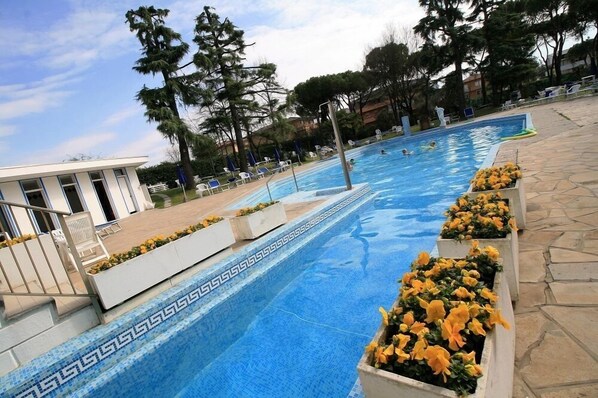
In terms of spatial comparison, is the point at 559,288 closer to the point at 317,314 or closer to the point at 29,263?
the point at 317,314

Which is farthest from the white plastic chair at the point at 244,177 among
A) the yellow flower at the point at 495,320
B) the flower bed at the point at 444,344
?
the yellow flower at the point at 495,320

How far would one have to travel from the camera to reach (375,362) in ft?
4.17

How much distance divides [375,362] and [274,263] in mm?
3491

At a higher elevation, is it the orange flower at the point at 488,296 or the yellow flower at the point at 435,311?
the yellow flower at the point at 435,311

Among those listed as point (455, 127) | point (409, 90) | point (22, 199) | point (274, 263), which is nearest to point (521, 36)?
point (409, 90)

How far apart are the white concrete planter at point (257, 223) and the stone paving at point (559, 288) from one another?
138 inches

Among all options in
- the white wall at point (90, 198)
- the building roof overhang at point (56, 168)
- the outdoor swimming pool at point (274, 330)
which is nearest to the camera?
the outdoor swimming pool at point (274, 330)

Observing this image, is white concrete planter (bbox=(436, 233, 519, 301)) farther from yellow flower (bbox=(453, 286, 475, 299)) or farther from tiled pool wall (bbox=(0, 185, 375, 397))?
tiled pool wall (bbox=(0, 185, 375, 397))

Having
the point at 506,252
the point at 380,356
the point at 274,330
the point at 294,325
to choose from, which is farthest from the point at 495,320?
the point at 274,330

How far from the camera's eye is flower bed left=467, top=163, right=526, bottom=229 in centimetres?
298

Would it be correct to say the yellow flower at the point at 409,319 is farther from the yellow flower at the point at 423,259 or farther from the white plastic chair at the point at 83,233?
the white plastic chair at the point at 83,233

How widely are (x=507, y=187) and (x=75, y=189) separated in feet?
50.2

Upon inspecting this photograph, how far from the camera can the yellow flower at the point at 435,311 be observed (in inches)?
51.2

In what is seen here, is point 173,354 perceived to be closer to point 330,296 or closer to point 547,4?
point 330,296
